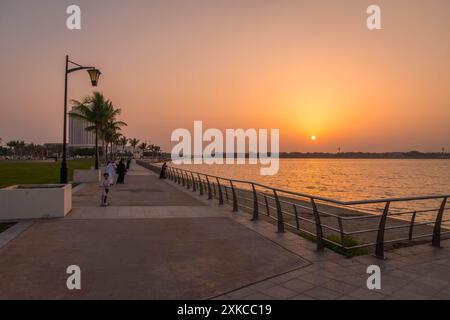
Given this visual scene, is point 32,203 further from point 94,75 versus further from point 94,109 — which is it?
point 94,109

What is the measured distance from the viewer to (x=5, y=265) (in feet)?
20.1

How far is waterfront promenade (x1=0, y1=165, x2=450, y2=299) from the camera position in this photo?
507 cm

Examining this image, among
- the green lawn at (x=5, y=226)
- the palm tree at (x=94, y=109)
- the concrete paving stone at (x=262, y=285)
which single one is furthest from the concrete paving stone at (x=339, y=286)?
the palm tree at (x=94, y=109)

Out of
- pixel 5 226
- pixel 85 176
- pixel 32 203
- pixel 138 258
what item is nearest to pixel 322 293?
pixel 138 258

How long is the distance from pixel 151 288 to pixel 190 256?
176 centimetres

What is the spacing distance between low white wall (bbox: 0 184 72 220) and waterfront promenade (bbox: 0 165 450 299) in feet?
2.25

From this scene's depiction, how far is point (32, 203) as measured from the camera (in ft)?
35.2

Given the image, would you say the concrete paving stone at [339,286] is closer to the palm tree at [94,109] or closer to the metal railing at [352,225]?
the metal railing at [352,225]

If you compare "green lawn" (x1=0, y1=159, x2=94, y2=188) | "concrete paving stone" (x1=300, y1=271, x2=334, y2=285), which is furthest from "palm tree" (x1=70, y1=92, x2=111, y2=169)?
"concrete paving stone" (x1=300, y1=271, x2=334, y2=285)

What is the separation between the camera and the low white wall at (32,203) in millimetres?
10508

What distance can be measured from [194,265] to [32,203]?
6.76 m

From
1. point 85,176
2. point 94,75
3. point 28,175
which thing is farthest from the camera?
point 28,175

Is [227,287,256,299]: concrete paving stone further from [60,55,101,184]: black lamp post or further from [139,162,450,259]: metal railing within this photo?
[60,55,101,184]: black lamp post
